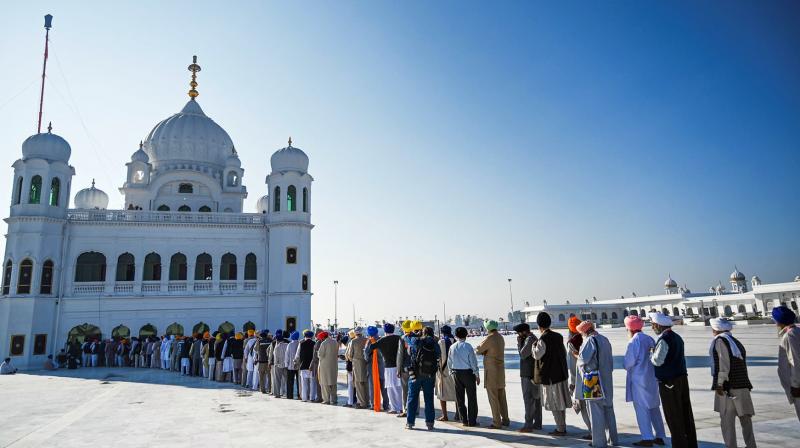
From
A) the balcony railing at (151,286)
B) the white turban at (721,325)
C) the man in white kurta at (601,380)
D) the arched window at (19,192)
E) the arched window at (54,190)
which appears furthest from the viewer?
the balcony railing at (151,286)

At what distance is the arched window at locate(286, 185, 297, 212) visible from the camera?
3188 centimetres

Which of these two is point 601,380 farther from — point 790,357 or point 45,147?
point 45,147

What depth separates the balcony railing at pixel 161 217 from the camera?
29.2 m

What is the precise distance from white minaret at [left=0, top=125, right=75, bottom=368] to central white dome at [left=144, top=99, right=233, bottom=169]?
846 cm

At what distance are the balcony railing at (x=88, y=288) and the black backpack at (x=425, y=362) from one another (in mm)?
26704

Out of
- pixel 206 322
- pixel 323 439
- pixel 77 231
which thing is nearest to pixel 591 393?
pixel 323 439

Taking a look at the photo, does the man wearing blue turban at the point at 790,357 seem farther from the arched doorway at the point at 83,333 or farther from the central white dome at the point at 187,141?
the central white dome at the point at 187,141

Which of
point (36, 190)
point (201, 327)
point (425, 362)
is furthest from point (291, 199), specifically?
point (425, 362)

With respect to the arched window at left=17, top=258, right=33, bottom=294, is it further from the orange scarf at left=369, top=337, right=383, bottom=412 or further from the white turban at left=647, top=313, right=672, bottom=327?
the white turban at left=647, top=313, right=672, bottom=327

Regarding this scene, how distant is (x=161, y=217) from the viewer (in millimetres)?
30250

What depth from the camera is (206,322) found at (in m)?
29.2

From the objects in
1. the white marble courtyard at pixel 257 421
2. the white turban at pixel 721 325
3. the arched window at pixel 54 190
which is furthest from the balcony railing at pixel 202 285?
the white turban at pixel 721 325

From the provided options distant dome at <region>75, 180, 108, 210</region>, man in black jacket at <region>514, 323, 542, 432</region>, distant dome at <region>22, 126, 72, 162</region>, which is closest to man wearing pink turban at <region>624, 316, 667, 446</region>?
man in black jacket at <region>514, 323, 542, 432</region>

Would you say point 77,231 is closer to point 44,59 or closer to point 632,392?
point 44,59
